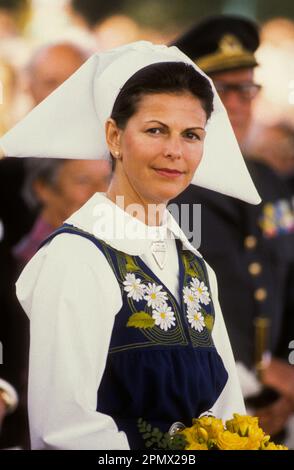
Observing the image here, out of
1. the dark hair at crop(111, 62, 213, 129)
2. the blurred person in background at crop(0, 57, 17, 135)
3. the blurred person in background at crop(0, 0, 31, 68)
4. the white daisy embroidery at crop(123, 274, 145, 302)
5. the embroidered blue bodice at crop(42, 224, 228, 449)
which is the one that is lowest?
the embroidered blue bodice at crop(42, 224, 228, 449)

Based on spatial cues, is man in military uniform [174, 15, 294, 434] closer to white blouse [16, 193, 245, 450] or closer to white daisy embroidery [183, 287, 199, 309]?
white daisy embroidery [183, 287, 199, 309]

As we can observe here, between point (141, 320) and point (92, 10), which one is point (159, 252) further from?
point (92, 10)

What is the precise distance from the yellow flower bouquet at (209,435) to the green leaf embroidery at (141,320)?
0.22 m

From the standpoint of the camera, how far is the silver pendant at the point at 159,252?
2297 millimetres

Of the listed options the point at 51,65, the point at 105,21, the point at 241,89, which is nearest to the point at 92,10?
the point at 105,21

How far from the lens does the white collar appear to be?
2.22m

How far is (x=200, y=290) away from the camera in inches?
92.0

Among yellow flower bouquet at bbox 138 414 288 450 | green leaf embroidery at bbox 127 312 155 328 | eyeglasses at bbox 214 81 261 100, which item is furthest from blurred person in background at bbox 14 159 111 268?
yellow flower bouquet at bbox 138 414 288 450

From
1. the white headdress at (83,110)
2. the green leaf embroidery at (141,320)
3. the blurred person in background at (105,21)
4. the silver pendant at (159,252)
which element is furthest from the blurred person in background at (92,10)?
the green leaf embroidery at (141,320)

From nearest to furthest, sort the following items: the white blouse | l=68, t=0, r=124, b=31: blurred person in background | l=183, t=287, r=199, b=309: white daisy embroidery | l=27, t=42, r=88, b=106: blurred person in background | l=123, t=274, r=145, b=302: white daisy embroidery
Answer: the white blouse → l=123, t=274, r=145, b=302: white daisy embroidery → l=183, t=287, r=199, b=309: white daisy embroidery → l=27, t=42, r=88, b=106: blurred person in background → l=68, t=0, r=124, b=31: blurred person in background

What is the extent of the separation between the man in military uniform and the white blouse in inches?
35.9

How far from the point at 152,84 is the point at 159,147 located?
0.16 meters

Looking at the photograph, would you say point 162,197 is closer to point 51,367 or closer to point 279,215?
point 51,367
